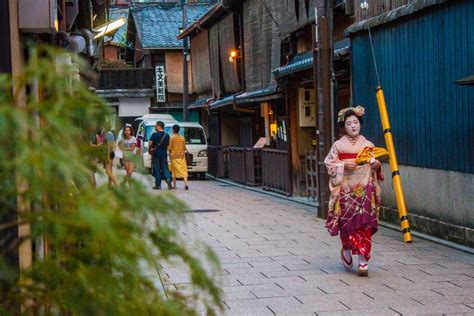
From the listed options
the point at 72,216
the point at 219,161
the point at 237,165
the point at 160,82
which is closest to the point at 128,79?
the point at 160,82

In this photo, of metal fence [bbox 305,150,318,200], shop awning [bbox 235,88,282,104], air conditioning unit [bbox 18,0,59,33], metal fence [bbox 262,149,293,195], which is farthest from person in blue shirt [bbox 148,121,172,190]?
air conditioning unit [bbox 18,0,59,33]

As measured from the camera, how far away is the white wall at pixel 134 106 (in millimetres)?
46375

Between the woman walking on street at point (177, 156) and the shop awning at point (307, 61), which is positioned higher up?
the shop awning at point (307, 61)

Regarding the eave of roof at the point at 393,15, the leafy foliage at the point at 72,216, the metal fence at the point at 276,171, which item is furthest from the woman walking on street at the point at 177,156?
the leafy foliage at the point at 72,216

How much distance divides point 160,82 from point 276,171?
24.1 meters

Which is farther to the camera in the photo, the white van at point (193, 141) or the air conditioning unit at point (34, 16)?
the white van at point (193, 141)

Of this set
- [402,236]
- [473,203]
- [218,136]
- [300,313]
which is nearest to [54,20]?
[300,313]

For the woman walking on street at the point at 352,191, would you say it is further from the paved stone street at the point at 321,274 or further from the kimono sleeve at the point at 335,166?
the paved stone street at the point at 321,274

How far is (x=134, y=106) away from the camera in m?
46.7

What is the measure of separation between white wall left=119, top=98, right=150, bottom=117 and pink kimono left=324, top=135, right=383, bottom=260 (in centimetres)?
3731

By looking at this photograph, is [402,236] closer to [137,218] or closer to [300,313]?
[300,313]

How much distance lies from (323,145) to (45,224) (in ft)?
44.6

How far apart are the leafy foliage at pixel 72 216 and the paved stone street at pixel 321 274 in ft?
15.6

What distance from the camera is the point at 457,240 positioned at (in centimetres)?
1148
